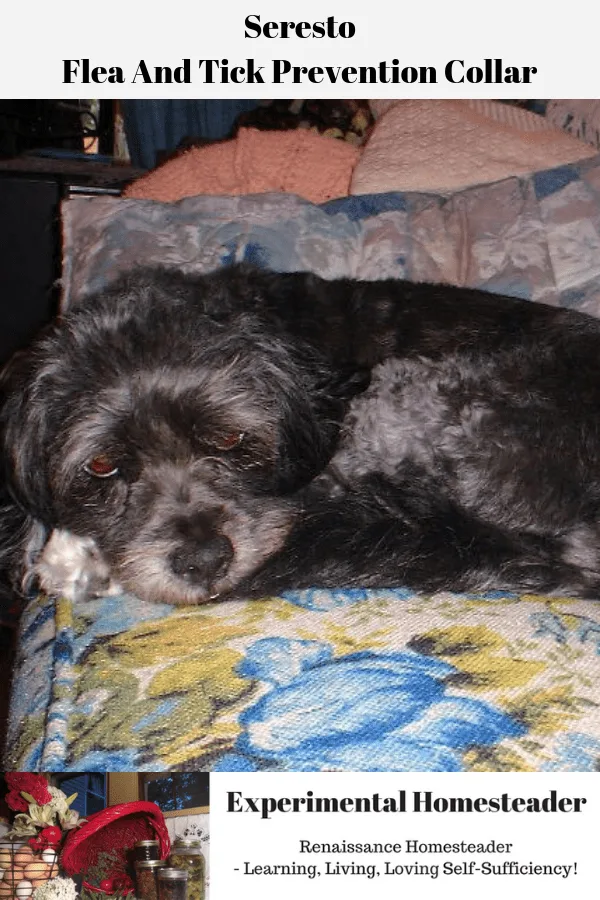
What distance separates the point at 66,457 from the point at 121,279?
2.93ft

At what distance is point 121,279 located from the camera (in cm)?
306

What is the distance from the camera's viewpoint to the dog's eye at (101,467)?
248 cm

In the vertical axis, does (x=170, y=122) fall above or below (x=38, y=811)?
above

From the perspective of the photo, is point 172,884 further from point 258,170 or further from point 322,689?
point 258,170

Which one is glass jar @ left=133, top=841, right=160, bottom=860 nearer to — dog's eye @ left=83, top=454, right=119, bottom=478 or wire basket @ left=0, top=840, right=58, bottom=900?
wire basket @ left=0, top=840, right=58, bottom=900

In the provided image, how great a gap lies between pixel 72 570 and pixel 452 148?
9.61 feet

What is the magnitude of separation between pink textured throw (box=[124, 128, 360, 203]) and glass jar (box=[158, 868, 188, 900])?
343cm

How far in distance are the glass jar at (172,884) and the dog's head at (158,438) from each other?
790 millimetres

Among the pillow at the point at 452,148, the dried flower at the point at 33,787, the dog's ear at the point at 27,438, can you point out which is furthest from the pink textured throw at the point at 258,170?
the dried flower at the point at 33,787

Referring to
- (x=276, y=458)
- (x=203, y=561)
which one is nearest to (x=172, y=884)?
(x=203, y=561)

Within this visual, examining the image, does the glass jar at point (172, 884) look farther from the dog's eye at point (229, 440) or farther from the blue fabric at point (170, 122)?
the blue fabric at point (170, 122)

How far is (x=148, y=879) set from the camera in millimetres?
1637
